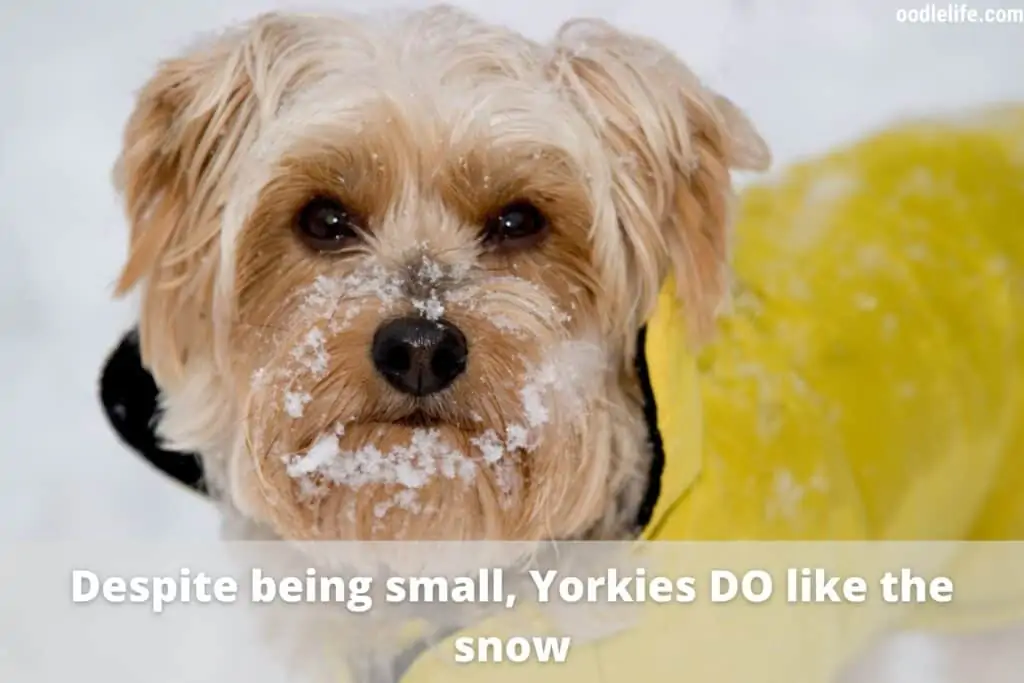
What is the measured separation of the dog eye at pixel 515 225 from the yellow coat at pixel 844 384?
19 centimetres

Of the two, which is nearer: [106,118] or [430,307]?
[430,307]

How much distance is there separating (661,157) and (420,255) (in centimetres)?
32

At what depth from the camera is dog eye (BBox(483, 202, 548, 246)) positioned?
48.9 inches

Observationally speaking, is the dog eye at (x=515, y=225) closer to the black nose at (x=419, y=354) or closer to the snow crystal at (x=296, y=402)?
the black nose at (x=419, y=354)

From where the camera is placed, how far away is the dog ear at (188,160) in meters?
1.26

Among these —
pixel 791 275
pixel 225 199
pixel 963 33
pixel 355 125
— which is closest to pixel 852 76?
pixel 963 33

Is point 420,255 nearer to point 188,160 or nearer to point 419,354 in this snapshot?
point 419,354

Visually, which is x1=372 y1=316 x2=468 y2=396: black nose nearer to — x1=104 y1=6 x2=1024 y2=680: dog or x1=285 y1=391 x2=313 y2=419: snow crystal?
x1=104 y1=6 x2=1024 y2=680: dog

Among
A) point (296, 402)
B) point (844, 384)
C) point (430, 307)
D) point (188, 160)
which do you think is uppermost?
point (188, 160)

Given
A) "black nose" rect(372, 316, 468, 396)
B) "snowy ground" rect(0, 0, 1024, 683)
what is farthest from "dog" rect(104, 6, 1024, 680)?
"snowy ground" rect(0, 0, 1024, 683)

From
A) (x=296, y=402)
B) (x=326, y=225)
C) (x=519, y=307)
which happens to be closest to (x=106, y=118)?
(x=326, y=225)

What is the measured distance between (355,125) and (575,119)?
27 centimetres

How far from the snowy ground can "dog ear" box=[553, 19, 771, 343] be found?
0.90ft

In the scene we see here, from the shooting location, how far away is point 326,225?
4.05 ft
